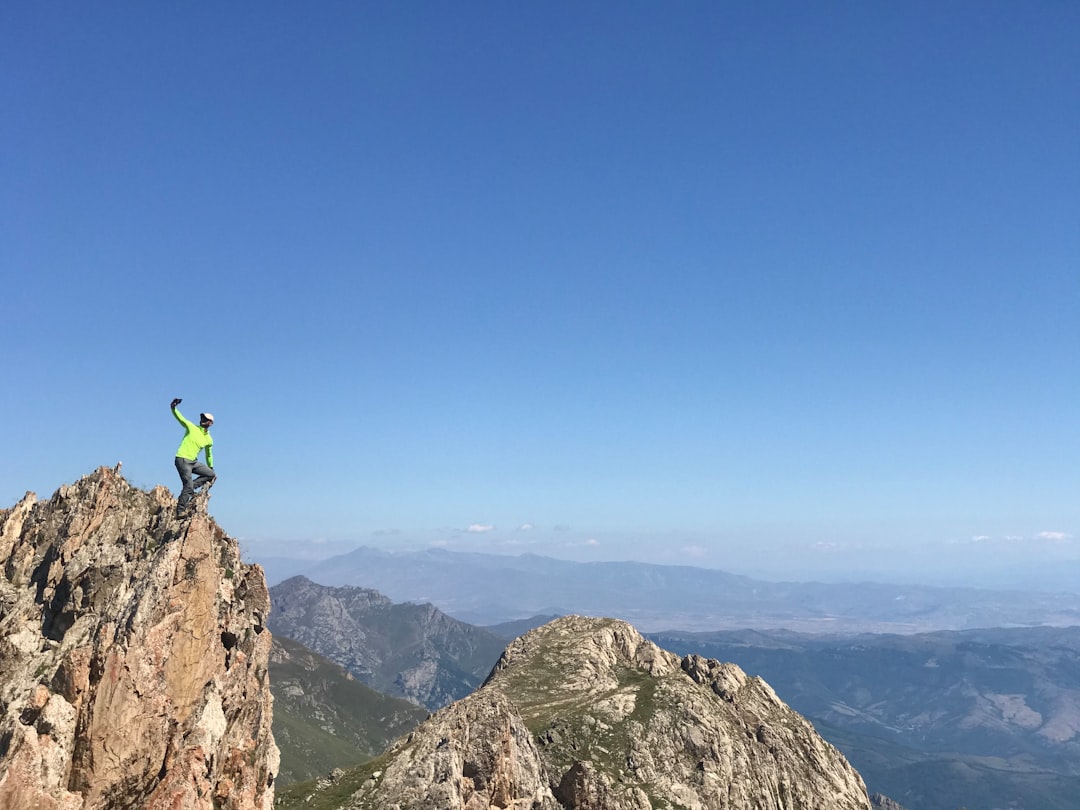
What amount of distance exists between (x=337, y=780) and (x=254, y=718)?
104 ft

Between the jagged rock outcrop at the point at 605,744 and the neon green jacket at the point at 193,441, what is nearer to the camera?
the neon green jacket at the point at 193,441

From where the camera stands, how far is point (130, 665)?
32156mm

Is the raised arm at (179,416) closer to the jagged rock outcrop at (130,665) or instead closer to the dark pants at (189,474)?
the dark pants at (189,474)

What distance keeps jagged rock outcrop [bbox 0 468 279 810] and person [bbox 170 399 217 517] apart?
8.68 feet

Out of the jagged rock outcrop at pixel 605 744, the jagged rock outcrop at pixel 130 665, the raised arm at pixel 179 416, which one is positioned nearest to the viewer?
the jagged rock outcrop at pixel 130 665

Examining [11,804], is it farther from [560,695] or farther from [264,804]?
[560,695]

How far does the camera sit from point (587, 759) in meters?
88.4

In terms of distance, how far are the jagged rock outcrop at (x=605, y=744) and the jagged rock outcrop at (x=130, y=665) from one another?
828 inches

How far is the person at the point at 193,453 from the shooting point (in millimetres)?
34938

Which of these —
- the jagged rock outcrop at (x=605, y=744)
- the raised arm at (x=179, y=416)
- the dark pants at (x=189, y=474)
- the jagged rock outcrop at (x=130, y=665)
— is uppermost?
the raised arm at (x=179, y=416)

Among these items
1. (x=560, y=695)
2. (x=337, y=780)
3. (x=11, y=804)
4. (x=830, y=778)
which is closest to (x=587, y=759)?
(x=560, y=695)

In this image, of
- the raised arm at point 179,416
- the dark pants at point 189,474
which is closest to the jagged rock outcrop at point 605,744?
the dark pants at point 189,474

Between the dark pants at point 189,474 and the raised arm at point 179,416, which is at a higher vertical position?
the raised arm at point 179,416

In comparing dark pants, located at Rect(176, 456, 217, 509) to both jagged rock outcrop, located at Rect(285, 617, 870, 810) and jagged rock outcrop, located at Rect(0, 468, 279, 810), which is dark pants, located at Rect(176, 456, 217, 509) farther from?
jagged rock outcrop, located at Rect(285, 617, 870, 810)
